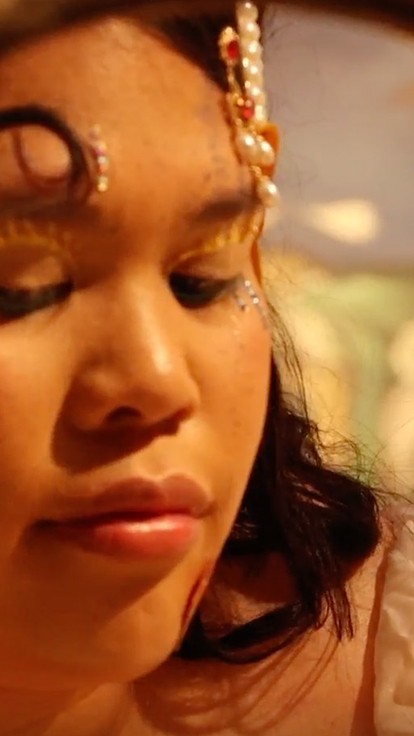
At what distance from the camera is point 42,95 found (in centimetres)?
33

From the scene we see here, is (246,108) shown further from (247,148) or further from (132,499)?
(132,499)

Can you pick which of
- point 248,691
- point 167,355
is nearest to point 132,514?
point 167,355

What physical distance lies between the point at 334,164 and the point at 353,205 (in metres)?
0.03

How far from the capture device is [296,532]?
1.89ft

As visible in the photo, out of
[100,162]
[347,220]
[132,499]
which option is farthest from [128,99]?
[347,220]

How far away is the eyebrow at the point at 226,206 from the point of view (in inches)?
13.8

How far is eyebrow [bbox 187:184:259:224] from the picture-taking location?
0.35 meters

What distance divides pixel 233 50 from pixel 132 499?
159mm

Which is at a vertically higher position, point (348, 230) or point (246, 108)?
point (246, 108)

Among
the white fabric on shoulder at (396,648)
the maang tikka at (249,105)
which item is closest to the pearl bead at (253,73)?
the maang tikka at (249,105)

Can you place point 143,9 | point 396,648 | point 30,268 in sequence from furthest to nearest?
1. point 396,648
2. point 30,268
3. point 143,9

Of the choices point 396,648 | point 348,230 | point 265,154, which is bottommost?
point 396,648

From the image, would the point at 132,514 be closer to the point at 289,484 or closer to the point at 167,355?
the point at 167,355

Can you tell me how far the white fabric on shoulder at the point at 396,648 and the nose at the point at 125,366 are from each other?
24 cm
